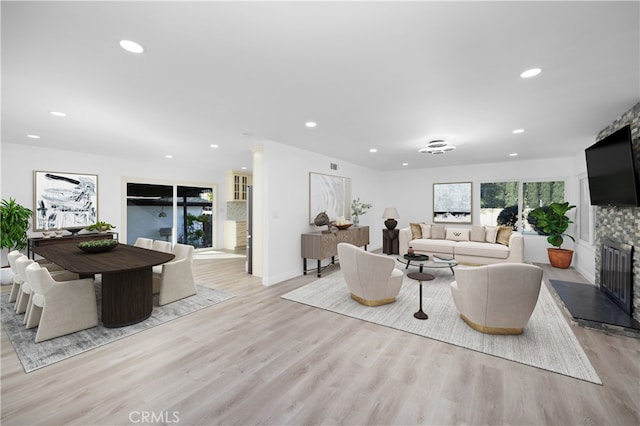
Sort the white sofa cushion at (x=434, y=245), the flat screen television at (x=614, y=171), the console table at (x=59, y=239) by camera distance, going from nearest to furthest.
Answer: the flat screen television at (x=614, y=171), the console table at (x=59, y=239), the white sofa cushion at (x=434, y=245)

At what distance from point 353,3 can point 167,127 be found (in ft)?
11.1

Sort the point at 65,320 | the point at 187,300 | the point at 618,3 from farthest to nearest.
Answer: the point at 187,300, the point at 65,320, the point at 618,3

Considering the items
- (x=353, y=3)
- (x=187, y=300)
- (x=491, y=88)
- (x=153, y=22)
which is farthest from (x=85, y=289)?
(x=491, y=88)

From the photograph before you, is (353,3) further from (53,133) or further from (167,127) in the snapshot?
(53,133)

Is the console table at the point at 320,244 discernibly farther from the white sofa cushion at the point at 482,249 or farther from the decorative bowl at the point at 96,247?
the decorative bowl at the point at 96,247

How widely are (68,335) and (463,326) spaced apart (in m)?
4.24

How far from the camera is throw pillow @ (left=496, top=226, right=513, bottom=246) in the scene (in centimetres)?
593

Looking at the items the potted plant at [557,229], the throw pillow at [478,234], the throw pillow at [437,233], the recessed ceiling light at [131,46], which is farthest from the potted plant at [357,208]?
the recessed ceiling light at [131,46]

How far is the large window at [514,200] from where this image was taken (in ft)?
20.9

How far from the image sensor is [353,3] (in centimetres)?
149

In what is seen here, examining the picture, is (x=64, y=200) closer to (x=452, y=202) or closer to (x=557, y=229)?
(x=452, y=202)

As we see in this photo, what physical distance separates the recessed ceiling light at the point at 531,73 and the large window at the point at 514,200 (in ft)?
17.9

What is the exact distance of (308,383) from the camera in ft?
6.76

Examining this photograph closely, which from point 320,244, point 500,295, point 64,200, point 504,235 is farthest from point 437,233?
point 64,200
